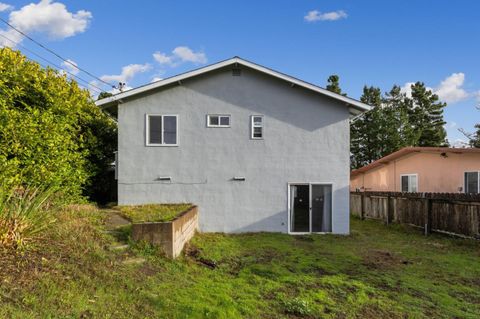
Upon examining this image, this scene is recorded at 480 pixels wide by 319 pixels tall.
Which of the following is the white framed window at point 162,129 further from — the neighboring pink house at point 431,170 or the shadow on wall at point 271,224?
the neighboring pink house at point 431,170

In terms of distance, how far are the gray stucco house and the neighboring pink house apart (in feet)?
21.4

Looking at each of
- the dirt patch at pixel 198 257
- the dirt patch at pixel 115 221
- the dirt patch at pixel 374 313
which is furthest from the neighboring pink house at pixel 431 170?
the dirt patch at pixel 115 221

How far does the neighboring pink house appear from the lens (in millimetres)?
16562

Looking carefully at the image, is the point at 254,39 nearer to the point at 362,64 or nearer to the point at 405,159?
the point at 362,64

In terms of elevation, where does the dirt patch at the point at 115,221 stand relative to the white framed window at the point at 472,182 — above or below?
below

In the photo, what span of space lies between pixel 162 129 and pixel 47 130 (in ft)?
13.8

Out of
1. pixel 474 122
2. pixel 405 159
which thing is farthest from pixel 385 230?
pixel 474 122

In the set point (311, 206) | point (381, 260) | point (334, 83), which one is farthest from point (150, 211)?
point (334, 83)

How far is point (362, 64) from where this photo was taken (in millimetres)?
18312

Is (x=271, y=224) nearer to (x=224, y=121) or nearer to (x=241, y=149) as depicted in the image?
(x=241, y=149)

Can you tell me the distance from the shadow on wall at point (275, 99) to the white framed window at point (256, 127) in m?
0.26

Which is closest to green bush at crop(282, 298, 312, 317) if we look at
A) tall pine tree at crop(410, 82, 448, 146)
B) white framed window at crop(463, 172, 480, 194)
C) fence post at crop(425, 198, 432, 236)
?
fence post at crop(425, 198, 432, 236)

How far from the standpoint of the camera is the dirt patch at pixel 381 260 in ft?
29.6

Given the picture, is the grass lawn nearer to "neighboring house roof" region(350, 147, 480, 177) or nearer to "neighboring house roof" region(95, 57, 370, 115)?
"neighboring house roof" region(95, 57, 370, 115)
